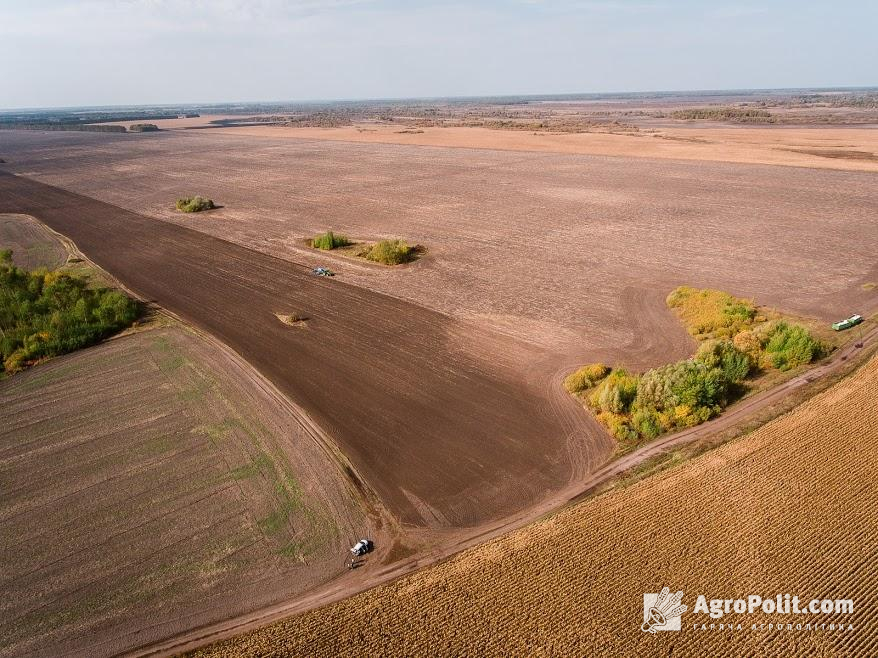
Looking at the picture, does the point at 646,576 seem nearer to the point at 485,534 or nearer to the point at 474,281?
the point at 485,534

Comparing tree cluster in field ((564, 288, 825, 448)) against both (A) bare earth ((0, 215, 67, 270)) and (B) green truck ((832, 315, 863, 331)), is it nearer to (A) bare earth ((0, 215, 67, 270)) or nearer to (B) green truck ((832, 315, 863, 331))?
(B) green truck ((832, 315, 863, 331))

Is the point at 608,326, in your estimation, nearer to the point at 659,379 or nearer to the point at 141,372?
the point at 659,379

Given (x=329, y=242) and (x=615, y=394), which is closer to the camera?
(x=615, y=394)

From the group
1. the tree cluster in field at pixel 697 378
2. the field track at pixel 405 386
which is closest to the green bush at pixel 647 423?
the tree cluster in field at pixel 697 378

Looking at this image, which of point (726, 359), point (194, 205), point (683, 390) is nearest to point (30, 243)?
point (194, 205)

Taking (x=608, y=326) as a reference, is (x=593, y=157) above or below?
above

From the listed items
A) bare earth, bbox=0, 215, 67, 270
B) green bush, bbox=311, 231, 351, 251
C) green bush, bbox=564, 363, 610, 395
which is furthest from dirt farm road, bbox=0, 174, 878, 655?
bare earth, bbox=0, 215, 67, 270

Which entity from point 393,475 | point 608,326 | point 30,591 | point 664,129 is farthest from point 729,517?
point 664,129

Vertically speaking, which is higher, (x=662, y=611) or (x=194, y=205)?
(x=194, y=205)
